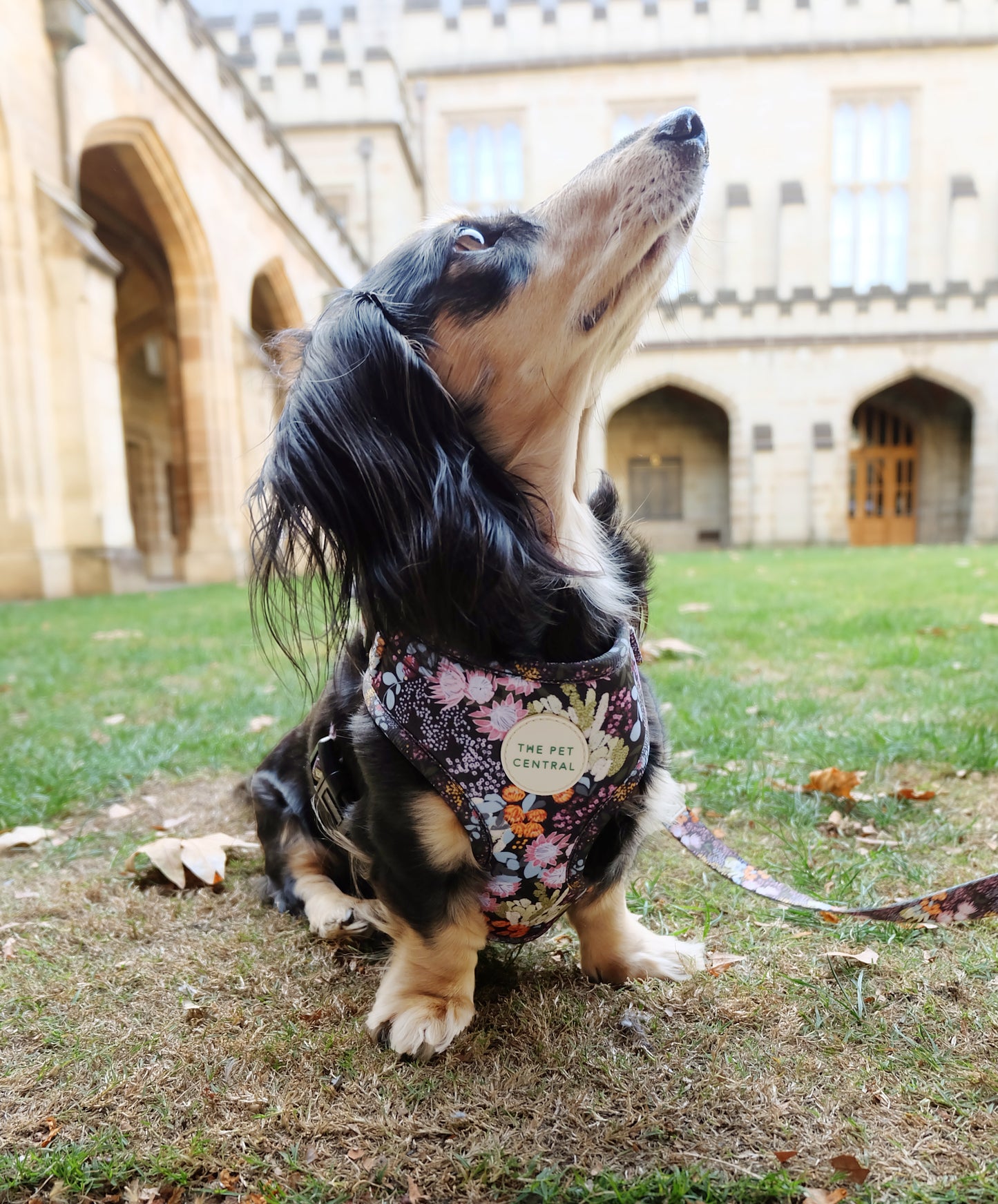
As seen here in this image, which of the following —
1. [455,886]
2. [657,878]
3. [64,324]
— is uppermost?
[64,324]

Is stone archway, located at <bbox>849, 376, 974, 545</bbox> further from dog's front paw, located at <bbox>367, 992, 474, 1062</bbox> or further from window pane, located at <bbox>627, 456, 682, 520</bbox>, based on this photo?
dog's front paw, located at <bbox>367, 992, 474, 1062</bbox>

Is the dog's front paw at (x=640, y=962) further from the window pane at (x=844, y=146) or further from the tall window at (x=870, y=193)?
the window pane at (x=844, y=146)

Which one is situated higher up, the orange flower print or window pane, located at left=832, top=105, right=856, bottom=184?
window pane, located at left=832, top=105, right=856, bottom=184

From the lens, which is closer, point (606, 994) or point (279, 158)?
point (606, 994)

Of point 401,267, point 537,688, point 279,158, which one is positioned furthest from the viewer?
point 279,158

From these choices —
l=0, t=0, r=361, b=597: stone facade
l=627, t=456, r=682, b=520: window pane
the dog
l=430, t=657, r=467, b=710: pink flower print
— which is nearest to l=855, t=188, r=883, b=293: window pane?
l=627, t=456, r=682, b=520: window pane

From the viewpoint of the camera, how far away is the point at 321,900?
6.16 feet

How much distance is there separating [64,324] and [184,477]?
432 cm

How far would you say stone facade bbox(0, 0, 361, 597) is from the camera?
355 inches

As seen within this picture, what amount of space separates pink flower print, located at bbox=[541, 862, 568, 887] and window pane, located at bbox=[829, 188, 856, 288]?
2850 centimetres

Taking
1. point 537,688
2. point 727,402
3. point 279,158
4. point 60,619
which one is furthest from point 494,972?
point 727,402

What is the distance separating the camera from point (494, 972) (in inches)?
66.4

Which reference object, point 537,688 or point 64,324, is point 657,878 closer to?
point 537,688

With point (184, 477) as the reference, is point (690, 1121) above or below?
below
